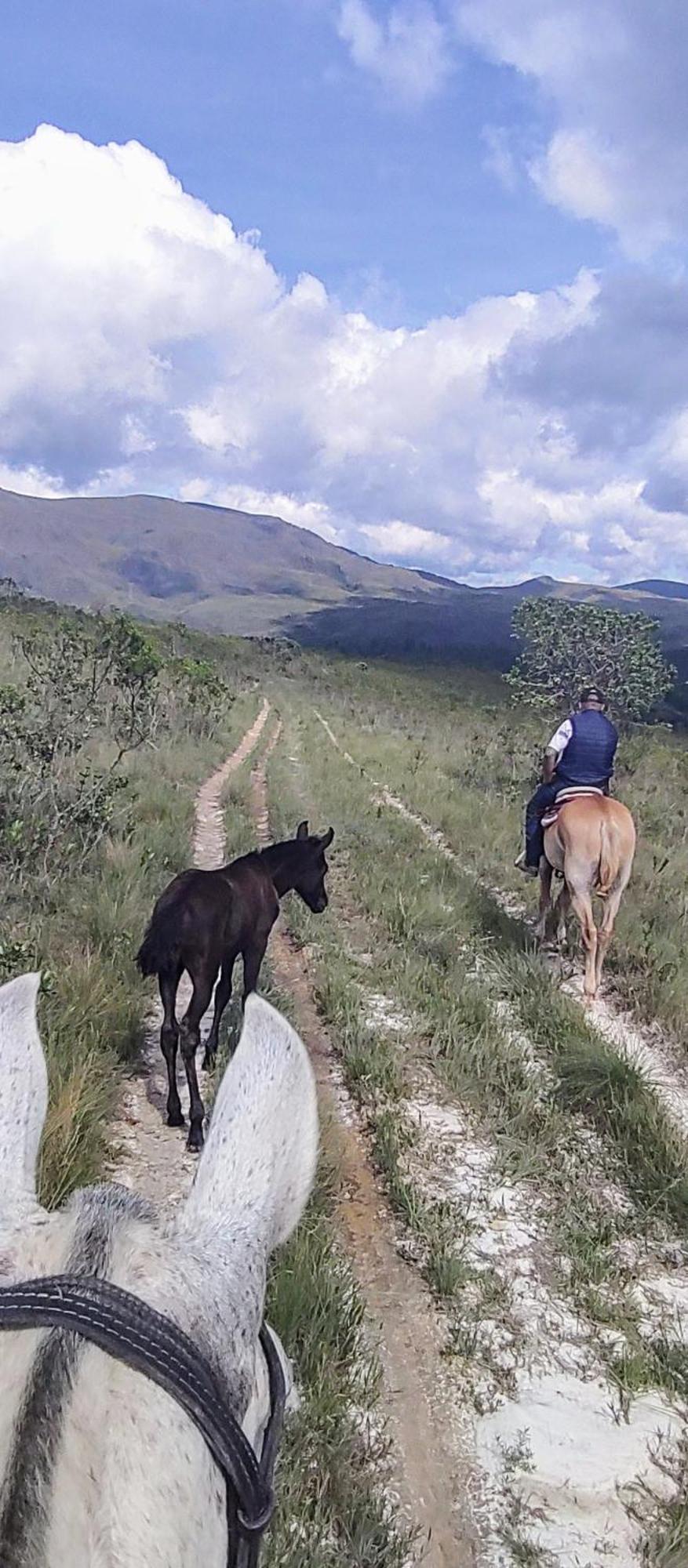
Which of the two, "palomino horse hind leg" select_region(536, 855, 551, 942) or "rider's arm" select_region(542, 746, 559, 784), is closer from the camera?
"rider's arm" select_region(542, 746, 559, 784)

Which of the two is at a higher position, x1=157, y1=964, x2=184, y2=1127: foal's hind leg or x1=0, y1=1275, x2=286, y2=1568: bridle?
x1=0, y1=1275, x2=286, y2=1568: bridle

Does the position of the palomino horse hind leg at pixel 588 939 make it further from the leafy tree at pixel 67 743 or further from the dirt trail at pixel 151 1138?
the leafy tree at pixel 67 743

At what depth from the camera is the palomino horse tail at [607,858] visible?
7.25 meters

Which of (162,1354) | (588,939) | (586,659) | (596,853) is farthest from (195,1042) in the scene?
(586,659)

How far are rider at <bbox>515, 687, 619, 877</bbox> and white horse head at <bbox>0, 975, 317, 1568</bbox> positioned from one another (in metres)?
6.56

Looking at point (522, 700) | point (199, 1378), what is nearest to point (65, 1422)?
point (199, 1378)

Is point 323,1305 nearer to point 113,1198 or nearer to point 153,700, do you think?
point 113,1198

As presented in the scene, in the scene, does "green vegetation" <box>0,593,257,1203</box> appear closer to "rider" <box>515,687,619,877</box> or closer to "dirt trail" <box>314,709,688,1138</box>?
"dirt trail" <box>314,709,688,1138</box>

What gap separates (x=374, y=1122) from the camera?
4676 mm

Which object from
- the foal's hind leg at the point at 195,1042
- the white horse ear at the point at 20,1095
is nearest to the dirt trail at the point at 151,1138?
the foal's hind leg at the point at 195,1042

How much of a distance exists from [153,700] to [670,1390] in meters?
16.3

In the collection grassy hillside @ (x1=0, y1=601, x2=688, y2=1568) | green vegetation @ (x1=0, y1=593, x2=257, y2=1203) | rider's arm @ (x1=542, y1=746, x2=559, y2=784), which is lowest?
grassy hillside @ (x1=0, y1=601, x2=688, y2=1568)

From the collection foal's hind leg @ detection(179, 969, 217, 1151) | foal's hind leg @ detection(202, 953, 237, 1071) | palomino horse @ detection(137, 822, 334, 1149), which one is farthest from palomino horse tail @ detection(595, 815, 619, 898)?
foal's hind leg @ detection(179, 969, 217, 1151)

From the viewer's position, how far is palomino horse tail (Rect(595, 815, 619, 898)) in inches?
285
